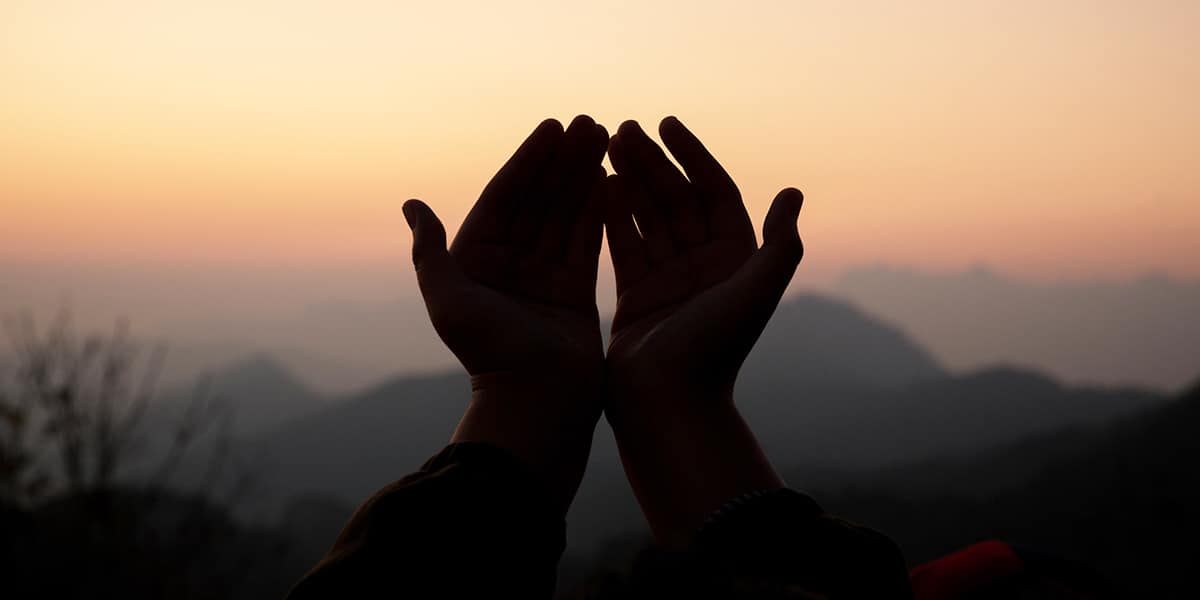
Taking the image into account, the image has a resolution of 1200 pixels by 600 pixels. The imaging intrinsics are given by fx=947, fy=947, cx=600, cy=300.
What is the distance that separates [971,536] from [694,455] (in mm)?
8629

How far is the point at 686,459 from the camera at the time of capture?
209 centimetres

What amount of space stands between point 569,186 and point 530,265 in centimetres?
25

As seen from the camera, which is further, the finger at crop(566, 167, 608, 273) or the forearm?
the finger at crop(566, 167, 608, 273)

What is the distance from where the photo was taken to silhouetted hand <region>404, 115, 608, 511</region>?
2111 millimetres

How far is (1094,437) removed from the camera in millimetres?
11695

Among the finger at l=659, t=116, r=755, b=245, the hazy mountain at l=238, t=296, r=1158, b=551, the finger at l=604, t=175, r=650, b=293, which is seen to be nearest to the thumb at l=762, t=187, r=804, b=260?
the finger at l=659, t=116, r=755, b=245

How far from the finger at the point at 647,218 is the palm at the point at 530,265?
7cm

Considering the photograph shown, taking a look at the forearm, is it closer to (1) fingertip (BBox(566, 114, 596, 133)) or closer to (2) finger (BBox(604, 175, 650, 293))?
(2) finger (BBox(604, 175, 650, 293))

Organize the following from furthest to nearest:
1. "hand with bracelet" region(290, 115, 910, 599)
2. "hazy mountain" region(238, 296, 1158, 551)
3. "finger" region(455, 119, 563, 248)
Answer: "hazy mountain" region(238, 296, 1158, 551) → "finger" region(455, 119, 563, 248) → "hand with bracelet" region(290, 115, 910, 599)

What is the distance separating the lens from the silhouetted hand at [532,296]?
2111 millimetres

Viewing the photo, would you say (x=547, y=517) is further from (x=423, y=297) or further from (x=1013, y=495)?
(x=1013, y=495)

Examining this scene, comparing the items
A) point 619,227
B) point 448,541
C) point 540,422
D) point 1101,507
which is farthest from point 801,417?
point 448,541

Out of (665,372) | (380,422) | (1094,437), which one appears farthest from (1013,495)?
(380,422)

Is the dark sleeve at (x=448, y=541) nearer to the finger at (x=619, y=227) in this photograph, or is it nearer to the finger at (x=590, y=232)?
the finger at (x=590, y=232)
